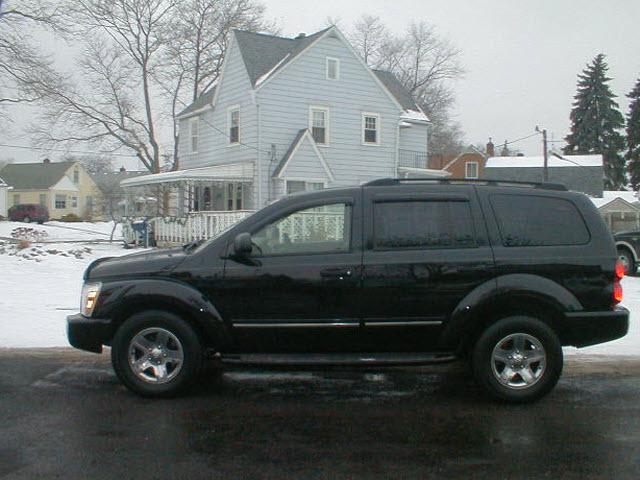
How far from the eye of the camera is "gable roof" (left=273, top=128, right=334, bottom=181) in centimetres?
2562

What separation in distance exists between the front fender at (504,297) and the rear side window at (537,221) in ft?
1.15

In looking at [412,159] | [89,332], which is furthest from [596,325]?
[412,159]

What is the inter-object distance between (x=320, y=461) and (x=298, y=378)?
2495 mm

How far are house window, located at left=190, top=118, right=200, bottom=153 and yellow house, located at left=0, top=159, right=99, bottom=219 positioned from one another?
132ft

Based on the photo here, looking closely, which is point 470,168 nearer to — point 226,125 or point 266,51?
point 266,51

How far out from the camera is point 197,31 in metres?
43.5

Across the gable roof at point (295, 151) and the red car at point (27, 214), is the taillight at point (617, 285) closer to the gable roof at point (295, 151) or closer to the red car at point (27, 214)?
the gable roof at point (295, 151)

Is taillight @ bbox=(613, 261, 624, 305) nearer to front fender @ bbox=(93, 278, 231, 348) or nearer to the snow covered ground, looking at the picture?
the snow covered ground

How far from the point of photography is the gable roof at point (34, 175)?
69938 millimetres

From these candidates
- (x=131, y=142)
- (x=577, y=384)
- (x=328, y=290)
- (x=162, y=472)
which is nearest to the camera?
(x=162, y=472)

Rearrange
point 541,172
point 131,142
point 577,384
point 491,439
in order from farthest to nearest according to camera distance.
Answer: point 541,172 < point 131,142 < point 577,384 < point 491,439

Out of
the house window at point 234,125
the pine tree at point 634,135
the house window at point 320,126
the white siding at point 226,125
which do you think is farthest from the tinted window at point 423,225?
the pine tree at point 634,135

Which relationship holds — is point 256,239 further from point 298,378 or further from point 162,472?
point 162,472

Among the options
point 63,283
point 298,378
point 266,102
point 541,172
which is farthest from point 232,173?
point 541,172
